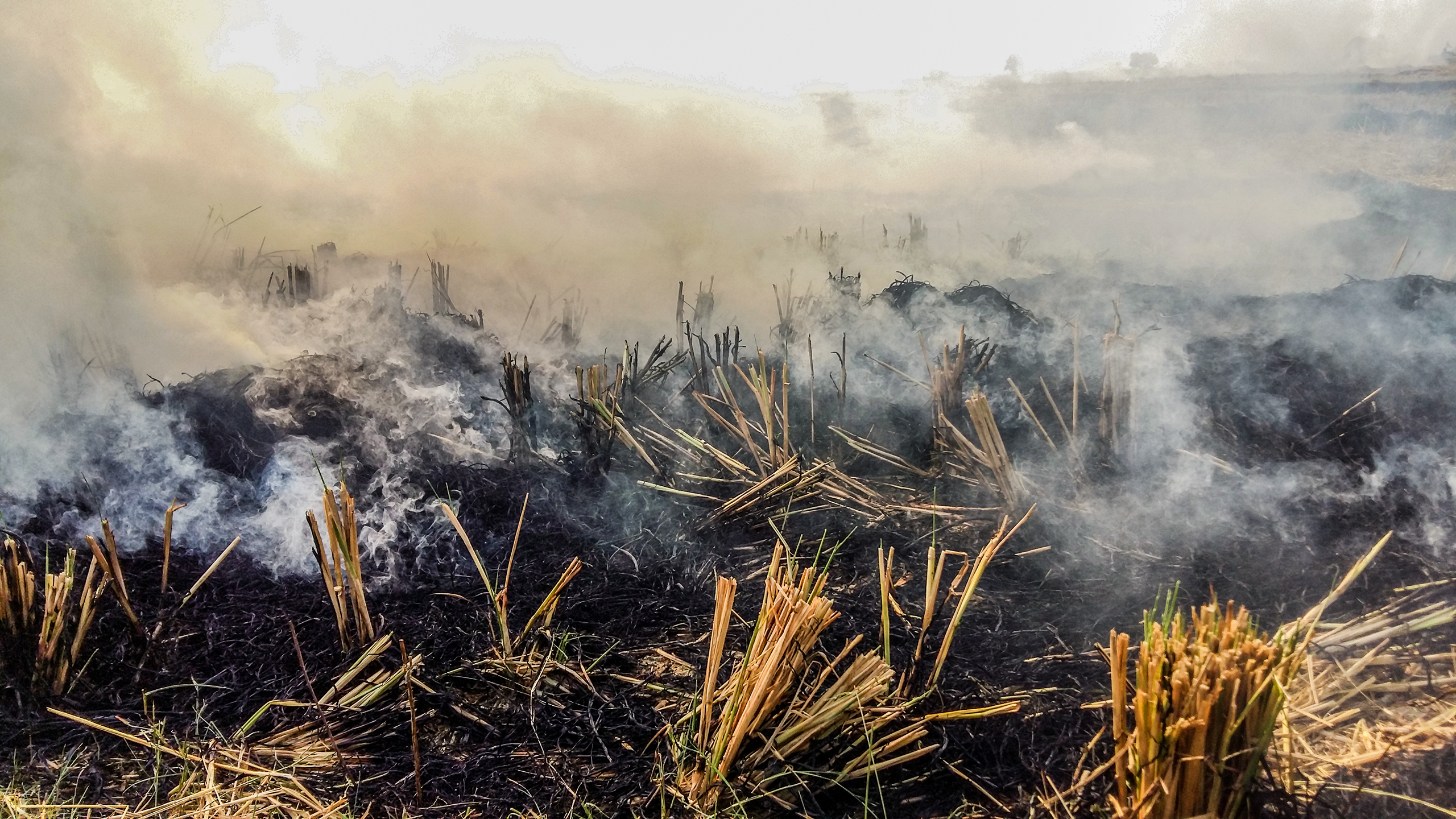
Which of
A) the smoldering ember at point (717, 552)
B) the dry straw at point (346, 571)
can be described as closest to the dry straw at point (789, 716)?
the smoldering ember at point (717, 552)

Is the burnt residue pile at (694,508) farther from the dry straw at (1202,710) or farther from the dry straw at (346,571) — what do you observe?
the dry straw at (1202,710)

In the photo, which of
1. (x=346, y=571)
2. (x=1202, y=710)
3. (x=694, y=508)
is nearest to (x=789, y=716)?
(x=1202, y=710)

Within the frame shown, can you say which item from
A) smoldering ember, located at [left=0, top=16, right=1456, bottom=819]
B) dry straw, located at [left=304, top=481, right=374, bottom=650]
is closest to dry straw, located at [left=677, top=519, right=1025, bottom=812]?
smoldering ember, located at [left=0, top=16, right=1456, bottom=819]

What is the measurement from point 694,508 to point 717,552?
1.54ft

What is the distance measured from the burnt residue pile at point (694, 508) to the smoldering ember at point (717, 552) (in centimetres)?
3

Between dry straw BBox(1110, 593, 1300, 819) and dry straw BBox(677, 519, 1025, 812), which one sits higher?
dry straw BBox(1110, 593, 1300, 819)

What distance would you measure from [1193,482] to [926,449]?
1.73 metres

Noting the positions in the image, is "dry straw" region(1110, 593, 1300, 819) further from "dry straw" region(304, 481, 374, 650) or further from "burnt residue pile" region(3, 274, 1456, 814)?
"dry straw" region(304, 481, 374, 650)

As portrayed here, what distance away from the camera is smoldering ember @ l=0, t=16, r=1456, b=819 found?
302 cm

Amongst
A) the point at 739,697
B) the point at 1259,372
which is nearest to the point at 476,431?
the point at 739,697

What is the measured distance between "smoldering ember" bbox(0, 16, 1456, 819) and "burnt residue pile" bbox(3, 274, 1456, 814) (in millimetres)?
27

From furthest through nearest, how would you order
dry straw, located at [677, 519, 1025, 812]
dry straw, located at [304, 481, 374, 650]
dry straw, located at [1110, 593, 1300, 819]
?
dry straw, located at [304, 481, 374, 650] < dry straw, located at [677, 519, 1025, 812] < dry straw, located at [1110, 593, 1300, 819]

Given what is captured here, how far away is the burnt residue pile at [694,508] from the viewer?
11.4 ft

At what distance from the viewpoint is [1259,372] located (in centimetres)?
630
